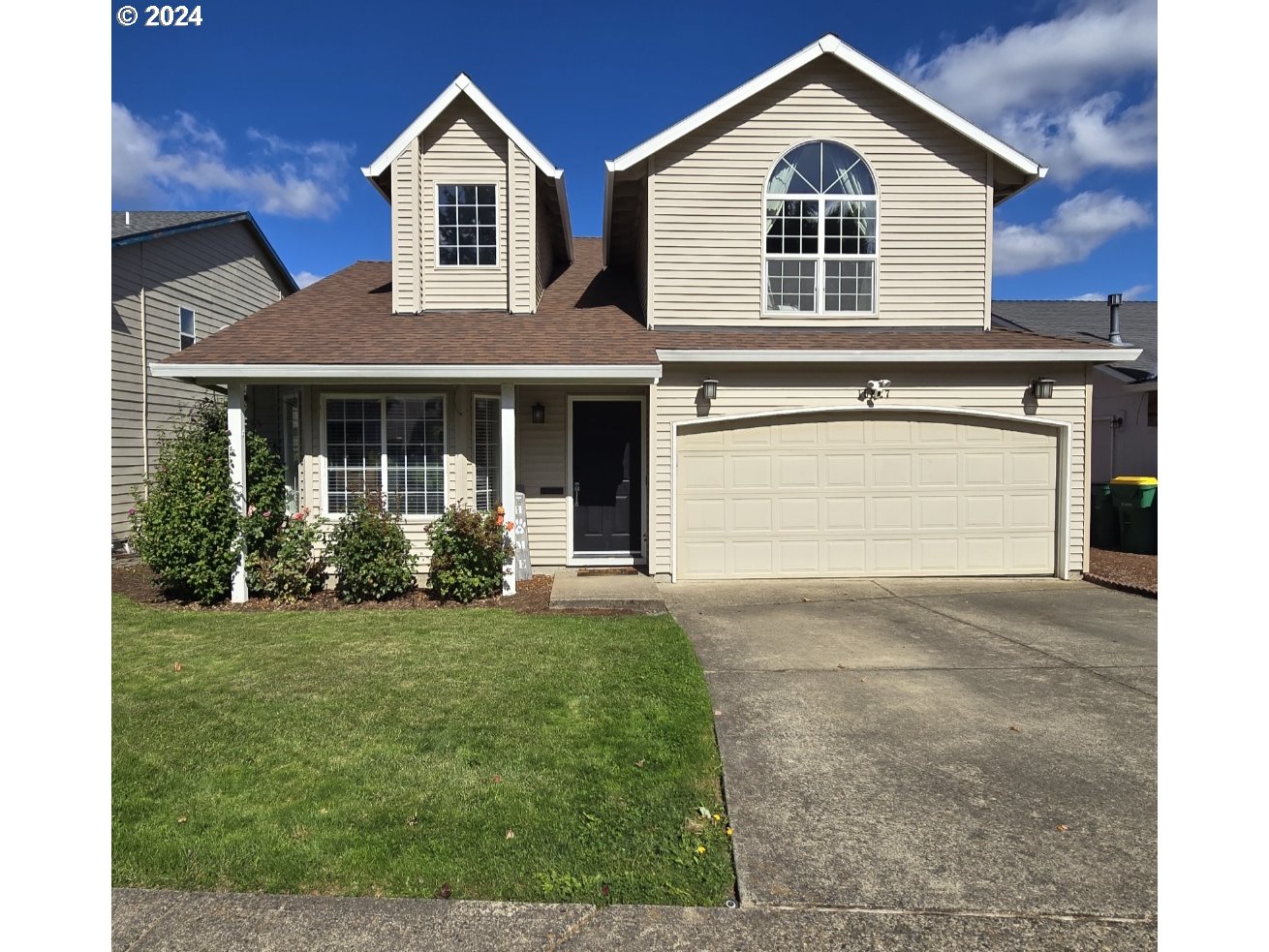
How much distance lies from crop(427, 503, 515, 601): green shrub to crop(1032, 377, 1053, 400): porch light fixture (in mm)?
7356

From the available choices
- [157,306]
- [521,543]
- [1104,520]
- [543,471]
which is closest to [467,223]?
[543,471]

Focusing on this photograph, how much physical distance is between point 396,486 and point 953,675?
7.20m

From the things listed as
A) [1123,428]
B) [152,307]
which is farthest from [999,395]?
[152,307]

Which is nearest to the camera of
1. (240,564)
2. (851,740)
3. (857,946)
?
(857,946)

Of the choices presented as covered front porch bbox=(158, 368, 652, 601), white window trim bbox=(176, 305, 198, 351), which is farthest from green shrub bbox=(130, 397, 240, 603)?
white window trim bbox=(176, 305, 198, 351)

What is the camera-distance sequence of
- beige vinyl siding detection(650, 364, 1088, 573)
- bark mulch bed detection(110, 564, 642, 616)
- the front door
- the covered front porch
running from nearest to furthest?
1. bark mulch bed detection(110, 564, 642, 616)
2. beige vinyl siding detection(650, 364, 1088, 573)
3. the covered front porch
4. the front door

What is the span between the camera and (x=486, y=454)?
9648mm

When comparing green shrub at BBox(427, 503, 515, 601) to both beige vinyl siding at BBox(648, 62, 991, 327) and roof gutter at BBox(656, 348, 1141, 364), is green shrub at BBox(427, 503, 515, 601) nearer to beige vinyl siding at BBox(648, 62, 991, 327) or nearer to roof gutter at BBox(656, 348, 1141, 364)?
roof gutter at BBox(656, 348, 1141, 364)

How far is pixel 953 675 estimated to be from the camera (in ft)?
17.9

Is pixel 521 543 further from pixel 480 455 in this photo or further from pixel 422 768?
pixel 422 768

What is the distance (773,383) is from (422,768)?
6.78 m

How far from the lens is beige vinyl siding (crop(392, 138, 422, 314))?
992 cm

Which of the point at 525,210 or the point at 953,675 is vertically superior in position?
the point at 525,210
